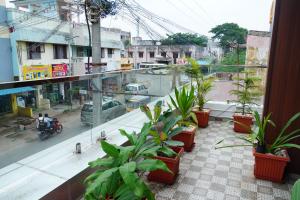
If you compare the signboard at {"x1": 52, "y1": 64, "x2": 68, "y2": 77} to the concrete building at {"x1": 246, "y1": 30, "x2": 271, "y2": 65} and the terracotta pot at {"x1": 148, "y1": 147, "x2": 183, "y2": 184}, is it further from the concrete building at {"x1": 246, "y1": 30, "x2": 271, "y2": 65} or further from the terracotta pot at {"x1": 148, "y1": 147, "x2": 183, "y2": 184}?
the terracotta pot at {"x1": 148, "y1": 147, "x2": 183, "y2": 184}

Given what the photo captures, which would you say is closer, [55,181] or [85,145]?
[55,181]

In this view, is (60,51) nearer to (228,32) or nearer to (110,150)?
(110,150)

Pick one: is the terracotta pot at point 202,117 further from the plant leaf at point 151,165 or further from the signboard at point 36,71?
the signboard at point 36,71

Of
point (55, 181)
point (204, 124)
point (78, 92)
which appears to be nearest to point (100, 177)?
point (55, 181)

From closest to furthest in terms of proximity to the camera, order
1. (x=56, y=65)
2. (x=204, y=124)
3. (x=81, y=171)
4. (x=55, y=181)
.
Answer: (x=55, y=181) < (x=81, y=171) < (x=204, y=124) < (x=56, y=65)

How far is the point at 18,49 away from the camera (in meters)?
9.97

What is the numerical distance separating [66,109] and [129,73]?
3.71ft

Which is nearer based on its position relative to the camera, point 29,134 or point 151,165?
point 151,165

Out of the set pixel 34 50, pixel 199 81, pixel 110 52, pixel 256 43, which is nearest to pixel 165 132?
pixel 199 81

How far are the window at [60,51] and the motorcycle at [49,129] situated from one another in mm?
11346

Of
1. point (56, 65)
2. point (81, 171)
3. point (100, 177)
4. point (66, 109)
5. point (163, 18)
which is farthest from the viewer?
point (56, 65)

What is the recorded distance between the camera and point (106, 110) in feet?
8.14

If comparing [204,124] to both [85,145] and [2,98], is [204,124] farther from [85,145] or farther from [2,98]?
[2,98]

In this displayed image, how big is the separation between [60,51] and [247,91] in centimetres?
1134
